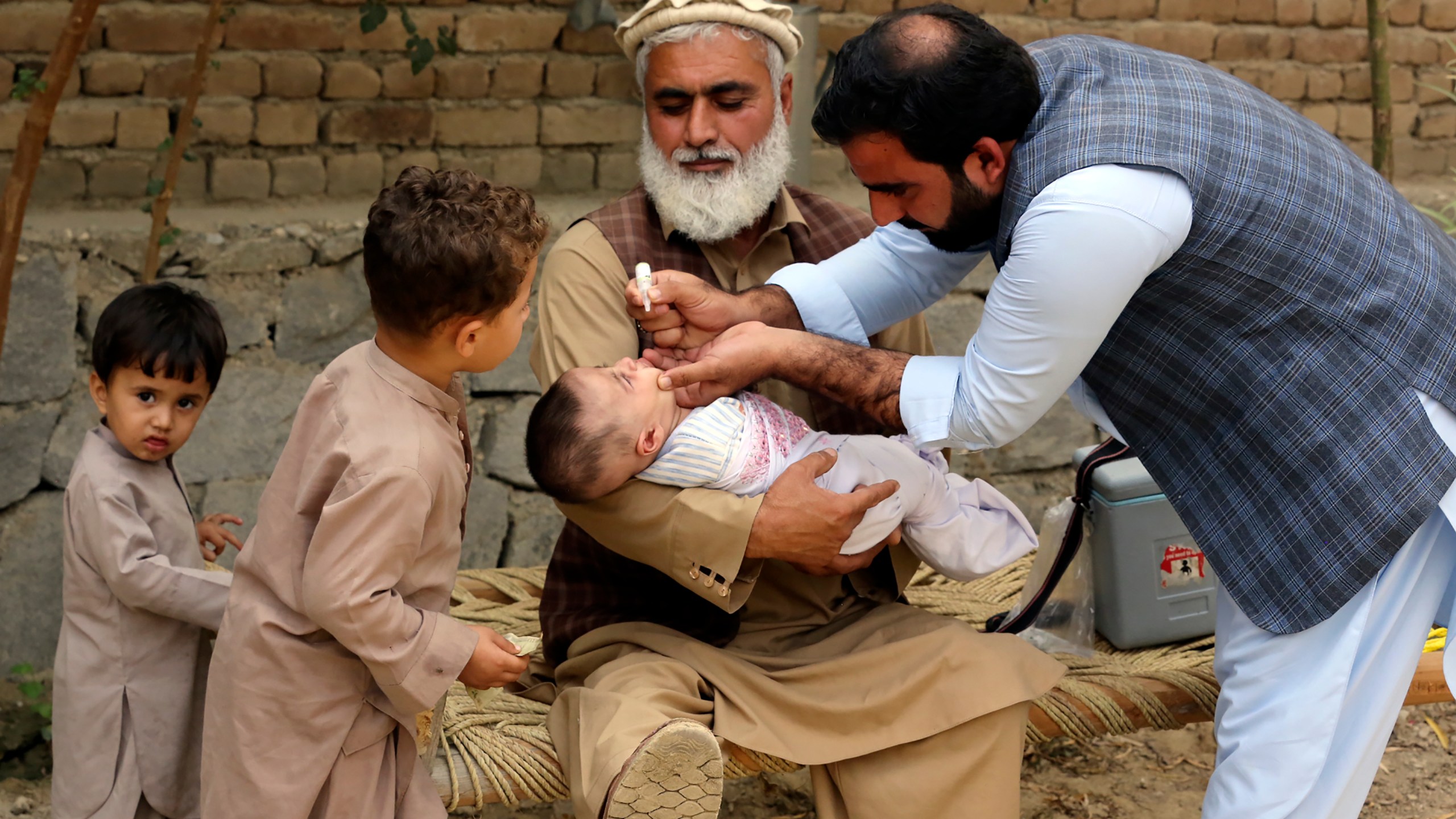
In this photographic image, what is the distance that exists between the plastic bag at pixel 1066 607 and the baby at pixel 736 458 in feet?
1.79

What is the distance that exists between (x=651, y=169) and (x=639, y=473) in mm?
849

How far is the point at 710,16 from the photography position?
118 inches

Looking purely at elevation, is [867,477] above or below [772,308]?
below

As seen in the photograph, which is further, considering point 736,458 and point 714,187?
point 714,187

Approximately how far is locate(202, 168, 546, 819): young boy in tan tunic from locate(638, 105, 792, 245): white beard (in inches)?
26.8

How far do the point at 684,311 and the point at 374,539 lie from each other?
0.90m

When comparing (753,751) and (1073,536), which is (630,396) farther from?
(1073,536)

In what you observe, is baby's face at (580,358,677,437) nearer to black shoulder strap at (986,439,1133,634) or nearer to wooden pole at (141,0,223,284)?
black shoulder strap at (986,439,1133,634)

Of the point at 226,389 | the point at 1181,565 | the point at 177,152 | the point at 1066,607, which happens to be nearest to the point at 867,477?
the point at 1066,607

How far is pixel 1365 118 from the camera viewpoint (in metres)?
5.59

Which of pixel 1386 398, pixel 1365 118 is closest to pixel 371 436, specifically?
pixel 1386 398

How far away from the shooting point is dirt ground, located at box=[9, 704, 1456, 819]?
11.8 ft

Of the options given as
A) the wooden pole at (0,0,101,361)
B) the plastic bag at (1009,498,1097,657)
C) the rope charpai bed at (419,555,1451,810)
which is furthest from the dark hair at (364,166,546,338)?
the plastic bag at (1009,498,1097,657)

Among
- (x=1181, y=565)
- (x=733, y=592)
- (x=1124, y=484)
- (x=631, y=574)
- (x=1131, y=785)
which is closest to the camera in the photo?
(x=733, y=592)
